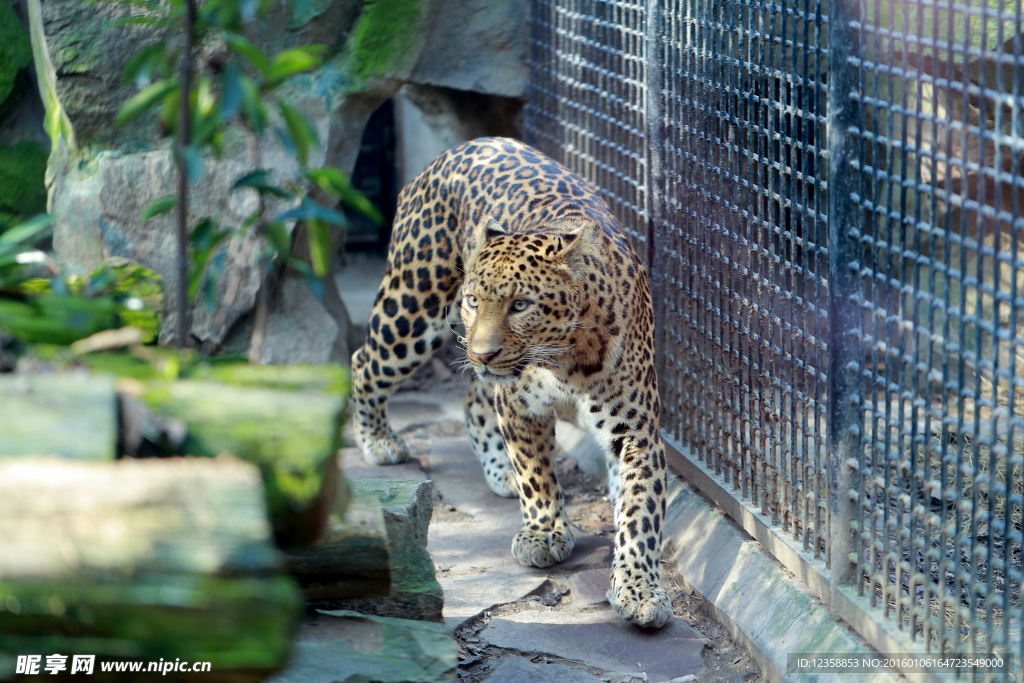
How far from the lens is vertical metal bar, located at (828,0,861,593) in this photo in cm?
342

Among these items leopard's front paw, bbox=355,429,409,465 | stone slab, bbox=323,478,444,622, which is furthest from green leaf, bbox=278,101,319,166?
leopard's front paw, bbox=355,429,409,465

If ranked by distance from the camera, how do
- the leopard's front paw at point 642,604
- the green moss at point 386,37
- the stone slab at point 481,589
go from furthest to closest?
the green moss at point 386,37 → the stone slab at point 481,589 → the leopard's front paw at point 642,604

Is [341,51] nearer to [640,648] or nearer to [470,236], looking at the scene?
[470,236]

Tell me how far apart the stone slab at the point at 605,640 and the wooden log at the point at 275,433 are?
72.0 inches

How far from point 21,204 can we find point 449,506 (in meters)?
3.83

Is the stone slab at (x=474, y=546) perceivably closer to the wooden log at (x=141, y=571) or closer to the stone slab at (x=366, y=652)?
the stone slab at (x=366, y=652)

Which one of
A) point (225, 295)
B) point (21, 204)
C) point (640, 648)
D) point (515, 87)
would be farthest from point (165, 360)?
point (21, 204)

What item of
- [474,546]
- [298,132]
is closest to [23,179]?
[474,546]

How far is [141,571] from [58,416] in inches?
20.3

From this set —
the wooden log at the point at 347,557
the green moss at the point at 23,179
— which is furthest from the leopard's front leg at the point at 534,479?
the green moss at the point at 23,179

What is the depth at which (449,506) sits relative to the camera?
5.71 m

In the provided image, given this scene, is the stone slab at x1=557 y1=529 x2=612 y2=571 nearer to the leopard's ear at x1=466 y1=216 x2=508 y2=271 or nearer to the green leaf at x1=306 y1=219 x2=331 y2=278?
the leopard's ear at x1=466 y1=216 x2=508 y2=271

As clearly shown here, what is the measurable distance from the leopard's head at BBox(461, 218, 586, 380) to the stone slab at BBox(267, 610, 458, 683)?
118cm

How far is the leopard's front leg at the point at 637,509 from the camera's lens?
435 cm
